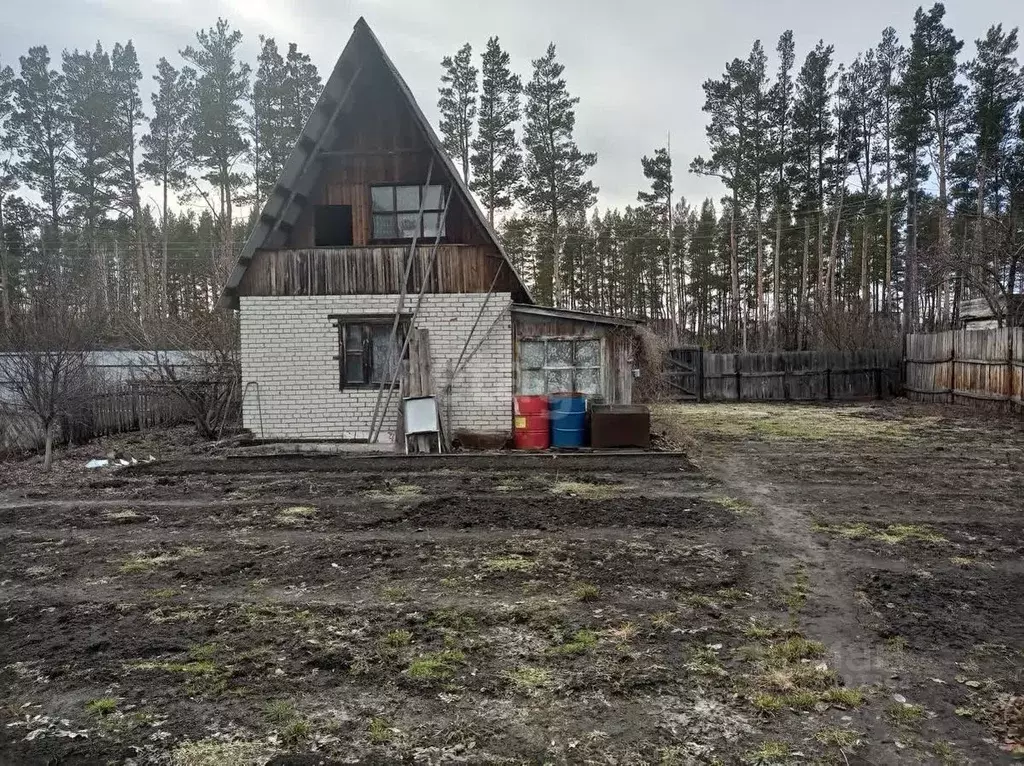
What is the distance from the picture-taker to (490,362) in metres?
12.4

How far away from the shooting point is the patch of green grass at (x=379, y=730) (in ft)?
10.4

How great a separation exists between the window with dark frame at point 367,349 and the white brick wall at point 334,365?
156 millimetres

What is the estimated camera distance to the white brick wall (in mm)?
12445

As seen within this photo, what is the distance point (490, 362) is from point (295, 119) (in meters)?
27.0

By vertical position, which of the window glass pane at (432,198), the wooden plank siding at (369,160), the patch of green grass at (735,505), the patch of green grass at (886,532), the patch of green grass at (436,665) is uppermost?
the wooden plank siding at (369,160)

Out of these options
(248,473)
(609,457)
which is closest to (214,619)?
(248,473)

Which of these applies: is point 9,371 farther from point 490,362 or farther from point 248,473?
point 490,362

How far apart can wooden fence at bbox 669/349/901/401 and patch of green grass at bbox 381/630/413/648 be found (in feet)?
72.6

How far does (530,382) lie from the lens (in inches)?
498

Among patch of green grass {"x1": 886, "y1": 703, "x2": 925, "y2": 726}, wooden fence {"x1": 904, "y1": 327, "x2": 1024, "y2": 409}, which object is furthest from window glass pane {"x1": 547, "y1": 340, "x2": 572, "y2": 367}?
wooden fence {"x1": 904, "y1": 327, "x2": 1024, "y2": 409}

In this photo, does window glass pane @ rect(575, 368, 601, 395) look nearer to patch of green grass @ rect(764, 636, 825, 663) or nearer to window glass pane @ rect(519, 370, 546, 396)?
window glass pane @ rect(519, 370, 546, 396)

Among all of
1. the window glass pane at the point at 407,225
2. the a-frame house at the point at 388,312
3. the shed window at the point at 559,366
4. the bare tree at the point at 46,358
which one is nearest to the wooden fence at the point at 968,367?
the a-frame house at the point at 388,312

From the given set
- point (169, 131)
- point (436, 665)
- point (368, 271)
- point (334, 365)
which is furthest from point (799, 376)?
point (169, 131)

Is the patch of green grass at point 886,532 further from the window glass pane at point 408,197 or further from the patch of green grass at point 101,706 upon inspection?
the window glass pane at point 408,197
